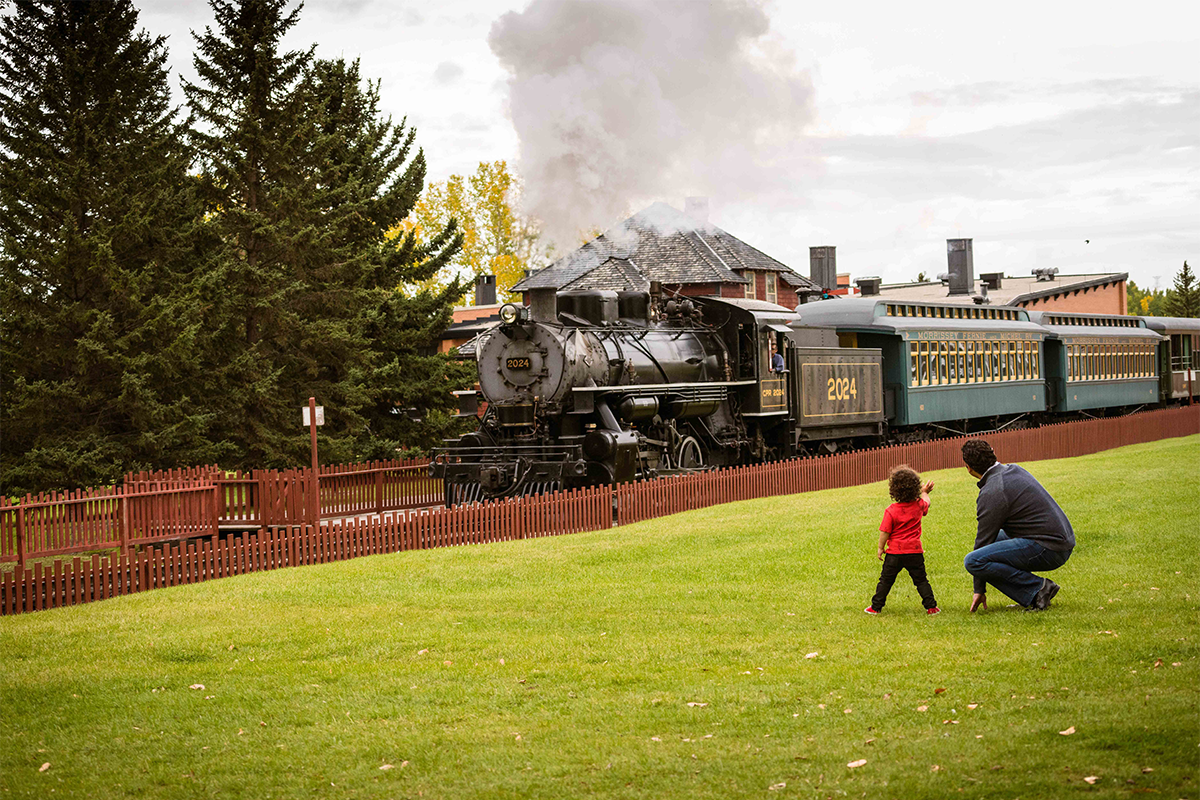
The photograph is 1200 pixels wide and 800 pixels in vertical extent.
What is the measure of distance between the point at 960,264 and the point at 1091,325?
18.2 metres

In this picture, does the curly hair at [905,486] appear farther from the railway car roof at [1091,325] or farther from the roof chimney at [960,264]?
the roof chimney at [960,264]

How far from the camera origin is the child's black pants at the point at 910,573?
9102mm

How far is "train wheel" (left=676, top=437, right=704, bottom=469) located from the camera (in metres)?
20.0

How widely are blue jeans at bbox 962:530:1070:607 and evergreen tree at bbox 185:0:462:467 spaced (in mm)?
16339

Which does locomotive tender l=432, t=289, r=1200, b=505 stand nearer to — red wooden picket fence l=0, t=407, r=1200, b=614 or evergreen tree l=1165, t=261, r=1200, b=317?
red wooden picket fence l=0, t=407, r=1200, b=614

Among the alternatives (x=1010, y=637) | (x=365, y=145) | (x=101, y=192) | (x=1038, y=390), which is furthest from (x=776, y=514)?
(x=1038, y=390)

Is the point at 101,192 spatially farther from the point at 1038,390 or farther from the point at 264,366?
A: the point at 1038,390

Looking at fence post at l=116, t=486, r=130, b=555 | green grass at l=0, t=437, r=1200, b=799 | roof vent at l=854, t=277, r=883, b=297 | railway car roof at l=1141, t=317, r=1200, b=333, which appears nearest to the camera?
green grass at l=0, t=437, r=1200, b=799

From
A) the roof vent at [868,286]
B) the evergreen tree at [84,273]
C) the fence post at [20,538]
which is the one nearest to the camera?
the fence post at [20,538]

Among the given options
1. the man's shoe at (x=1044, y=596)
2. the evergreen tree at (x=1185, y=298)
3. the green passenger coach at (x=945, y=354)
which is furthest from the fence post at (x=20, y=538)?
the evergreen tree at (x=1185, y=298)

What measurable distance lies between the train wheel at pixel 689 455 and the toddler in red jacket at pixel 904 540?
35.1 feet

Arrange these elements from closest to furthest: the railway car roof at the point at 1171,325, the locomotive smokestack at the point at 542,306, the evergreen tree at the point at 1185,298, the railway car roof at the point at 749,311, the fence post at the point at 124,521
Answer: the fence post at the point at 124,521, the locomotive smokestack at the point at 542,306, the railway car roof at the point at 749,311, the railway car roof at the point at 1171,325, the evergreen tree at the point at 1185,298

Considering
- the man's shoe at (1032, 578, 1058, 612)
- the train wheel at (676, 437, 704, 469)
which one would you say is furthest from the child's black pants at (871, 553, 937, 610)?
the train wheel at (676, 437, 704, 469)

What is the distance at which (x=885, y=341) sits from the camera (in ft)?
88.7
